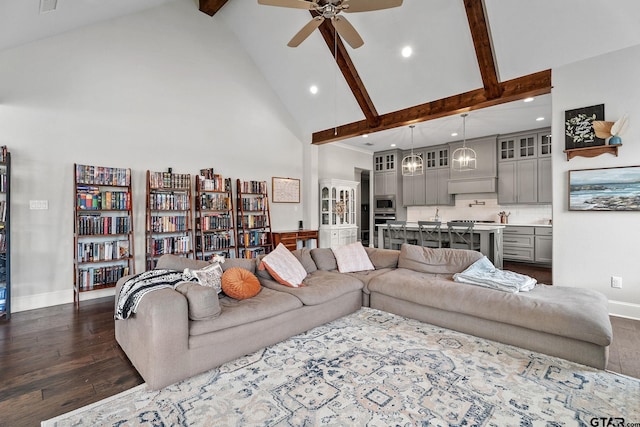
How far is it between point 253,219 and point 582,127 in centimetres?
492

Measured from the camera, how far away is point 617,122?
10.7 ft

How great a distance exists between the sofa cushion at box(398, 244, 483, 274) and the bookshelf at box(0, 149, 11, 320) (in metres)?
4.45

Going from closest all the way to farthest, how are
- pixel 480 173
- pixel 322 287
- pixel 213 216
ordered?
pixel 322 287, pixel 213 216, pixel 480 173

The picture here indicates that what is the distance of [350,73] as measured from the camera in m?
4.99

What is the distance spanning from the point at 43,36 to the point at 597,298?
6.46 metres

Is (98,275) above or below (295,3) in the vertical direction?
below

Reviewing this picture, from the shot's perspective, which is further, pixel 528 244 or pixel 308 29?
pixel 528 244

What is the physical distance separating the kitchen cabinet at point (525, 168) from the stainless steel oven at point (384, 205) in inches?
100

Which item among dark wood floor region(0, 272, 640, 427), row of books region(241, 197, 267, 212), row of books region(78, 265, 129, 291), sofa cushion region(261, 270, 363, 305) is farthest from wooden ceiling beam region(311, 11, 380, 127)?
row of books region(78, 265, 129, 291)

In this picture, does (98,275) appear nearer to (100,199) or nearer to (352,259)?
(100,199)

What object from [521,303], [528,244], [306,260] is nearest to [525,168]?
[528,244]

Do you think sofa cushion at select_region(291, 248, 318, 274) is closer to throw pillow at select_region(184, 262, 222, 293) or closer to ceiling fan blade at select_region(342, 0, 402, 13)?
throw pillow at select_region(184, 262, 222, 293)

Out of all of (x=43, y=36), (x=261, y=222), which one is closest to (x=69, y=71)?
(x=43, y=36)

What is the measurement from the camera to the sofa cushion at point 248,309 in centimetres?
215
